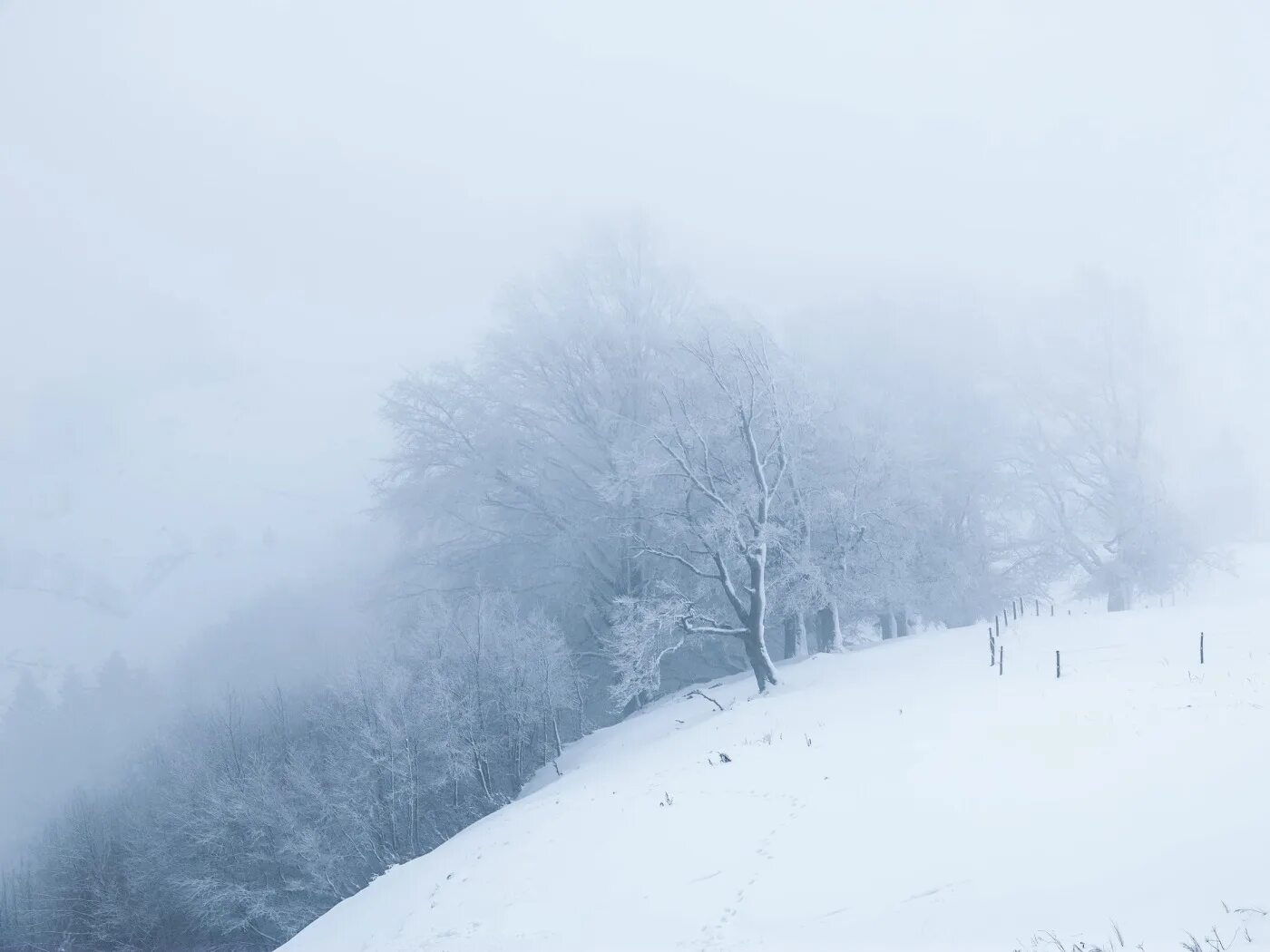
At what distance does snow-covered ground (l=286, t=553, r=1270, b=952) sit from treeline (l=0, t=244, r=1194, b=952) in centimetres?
685

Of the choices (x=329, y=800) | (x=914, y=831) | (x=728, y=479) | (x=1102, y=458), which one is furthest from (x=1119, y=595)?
(x=329, y=800)

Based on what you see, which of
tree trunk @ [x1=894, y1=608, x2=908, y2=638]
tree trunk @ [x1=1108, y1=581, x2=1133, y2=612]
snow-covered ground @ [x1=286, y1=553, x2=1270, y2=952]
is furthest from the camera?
tree trunk @ [x1=894, y1=608, x2=908, y2=638]

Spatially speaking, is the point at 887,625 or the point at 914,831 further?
the point at 887,625

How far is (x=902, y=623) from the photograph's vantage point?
106 ft

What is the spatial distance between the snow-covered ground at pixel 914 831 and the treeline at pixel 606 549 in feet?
22.5

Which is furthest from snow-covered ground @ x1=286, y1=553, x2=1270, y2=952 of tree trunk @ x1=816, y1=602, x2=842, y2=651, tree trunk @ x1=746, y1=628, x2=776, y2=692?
tree trunk @ x1=816, y1=602, x2=842, y2=651

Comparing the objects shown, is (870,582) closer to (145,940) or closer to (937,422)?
(937,422)

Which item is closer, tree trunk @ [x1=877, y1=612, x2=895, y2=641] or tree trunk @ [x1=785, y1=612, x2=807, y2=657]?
tree trunk @ [x1=785, y1=612, x2=807, y2=657]

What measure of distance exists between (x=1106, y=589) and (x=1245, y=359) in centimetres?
2292

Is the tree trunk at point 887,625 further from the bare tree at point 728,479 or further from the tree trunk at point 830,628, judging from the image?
the bare tree at point 728,479

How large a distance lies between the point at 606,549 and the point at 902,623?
1216 centimetres

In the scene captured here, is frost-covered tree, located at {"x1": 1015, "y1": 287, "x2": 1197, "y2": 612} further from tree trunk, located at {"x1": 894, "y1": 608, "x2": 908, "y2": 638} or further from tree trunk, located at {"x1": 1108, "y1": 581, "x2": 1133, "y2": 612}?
tree trunk, located at {"x1": 894, "y1": 608, "x2": 908, "y2": 638}

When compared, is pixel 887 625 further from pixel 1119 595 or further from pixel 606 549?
pixel 606 549

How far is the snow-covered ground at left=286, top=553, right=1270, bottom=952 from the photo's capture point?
20.4ft
